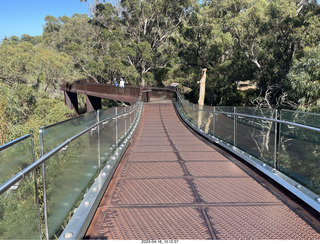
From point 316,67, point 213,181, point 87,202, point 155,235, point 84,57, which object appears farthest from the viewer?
point 84,57

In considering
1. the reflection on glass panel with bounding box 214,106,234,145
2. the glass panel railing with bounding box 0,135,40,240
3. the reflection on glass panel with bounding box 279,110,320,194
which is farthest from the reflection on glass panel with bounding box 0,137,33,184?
the reflection on glass panel with bounding box 214,106,234,145

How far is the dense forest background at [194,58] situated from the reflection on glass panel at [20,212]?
1213 centimetres

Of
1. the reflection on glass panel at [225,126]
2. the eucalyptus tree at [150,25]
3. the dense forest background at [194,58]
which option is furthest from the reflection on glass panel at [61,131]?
the eucalyptus tree at [150,25]

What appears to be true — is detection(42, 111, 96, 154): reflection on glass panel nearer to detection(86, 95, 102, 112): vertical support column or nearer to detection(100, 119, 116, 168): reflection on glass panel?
detection(100, 119, 116, 168): reflection on glass panel

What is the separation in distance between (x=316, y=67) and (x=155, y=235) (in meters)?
12.4

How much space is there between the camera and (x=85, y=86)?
29375 millimetres

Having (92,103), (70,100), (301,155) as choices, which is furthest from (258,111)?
(70,100)

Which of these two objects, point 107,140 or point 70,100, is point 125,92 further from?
point 107,140

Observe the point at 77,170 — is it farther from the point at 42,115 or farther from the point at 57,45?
the point at 57,45

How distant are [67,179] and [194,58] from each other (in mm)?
26541

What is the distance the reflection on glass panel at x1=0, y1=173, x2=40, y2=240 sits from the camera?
1.73 metres

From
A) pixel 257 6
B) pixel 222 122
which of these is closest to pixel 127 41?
pixel 257 6

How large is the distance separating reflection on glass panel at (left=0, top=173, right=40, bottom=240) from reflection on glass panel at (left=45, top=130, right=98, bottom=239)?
1.08 feet

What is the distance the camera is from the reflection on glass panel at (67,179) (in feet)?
8.13
